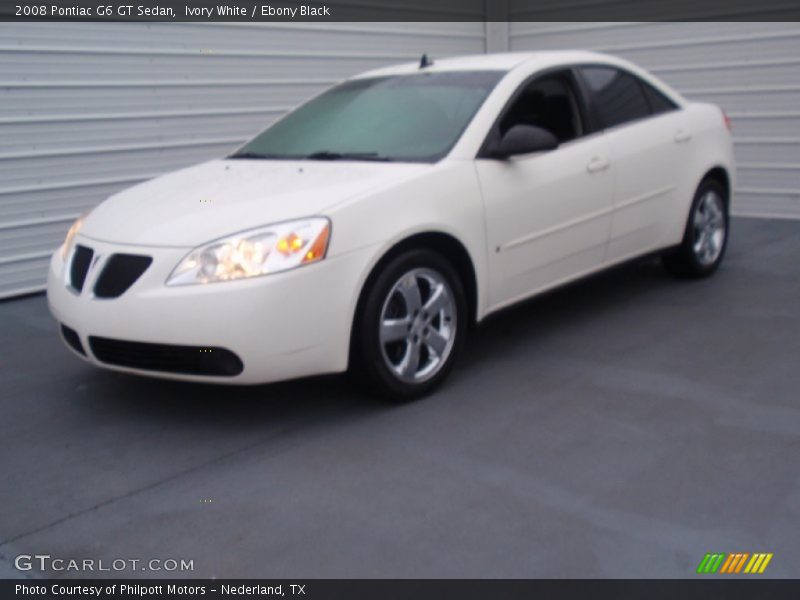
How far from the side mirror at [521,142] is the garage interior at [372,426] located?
33.3 inches

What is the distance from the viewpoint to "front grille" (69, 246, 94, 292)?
4371mm

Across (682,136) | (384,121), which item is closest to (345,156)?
(384,121)

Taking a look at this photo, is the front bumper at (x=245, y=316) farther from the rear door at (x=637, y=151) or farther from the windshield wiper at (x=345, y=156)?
the rear door at (x=637, y=151)

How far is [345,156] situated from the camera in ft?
16.3

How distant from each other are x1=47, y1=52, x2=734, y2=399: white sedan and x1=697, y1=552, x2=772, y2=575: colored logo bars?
1.73m

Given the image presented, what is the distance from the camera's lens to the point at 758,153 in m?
9.15

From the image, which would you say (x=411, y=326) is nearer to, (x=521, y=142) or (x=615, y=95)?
(x=521, y=142)

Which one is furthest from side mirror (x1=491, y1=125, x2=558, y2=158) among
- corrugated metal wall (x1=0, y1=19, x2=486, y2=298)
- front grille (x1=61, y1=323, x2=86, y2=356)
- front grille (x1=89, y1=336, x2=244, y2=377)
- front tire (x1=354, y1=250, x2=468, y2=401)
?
corrugated metal wall (x1=0, y1=19, x2=486, y2=298)

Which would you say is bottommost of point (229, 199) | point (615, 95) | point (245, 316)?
point (245, 316)

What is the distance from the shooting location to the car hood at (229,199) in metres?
4.15

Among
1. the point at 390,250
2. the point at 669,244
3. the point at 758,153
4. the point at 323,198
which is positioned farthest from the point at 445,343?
the point at 758,153

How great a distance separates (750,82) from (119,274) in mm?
6952
